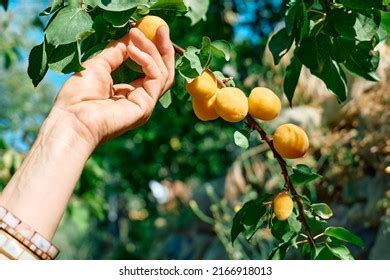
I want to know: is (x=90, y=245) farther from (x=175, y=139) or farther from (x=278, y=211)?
(x=278, y=211)

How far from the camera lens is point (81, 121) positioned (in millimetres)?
904

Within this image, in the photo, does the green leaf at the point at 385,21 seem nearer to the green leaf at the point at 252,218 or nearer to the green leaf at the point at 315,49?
the green leaf at the point at 315,49

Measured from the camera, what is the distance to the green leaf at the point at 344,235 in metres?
1.15

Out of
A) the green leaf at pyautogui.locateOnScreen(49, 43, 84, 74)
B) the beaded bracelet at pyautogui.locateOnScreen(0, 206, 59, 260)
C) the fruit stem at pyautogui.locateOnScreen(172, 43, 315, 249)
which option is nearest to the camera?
the beaded bracelet at pyautogui.locateOnScreen(0, 206, 59, 260)

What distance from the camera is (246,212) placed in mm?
1176

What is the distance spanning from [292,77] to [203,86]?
0.25 meters

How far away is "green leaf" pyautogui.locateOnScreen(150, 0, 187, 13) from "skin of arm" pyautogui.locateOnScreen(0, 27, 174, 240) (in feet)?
0.28

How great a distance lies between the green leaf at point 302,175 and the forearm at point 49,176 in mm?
436

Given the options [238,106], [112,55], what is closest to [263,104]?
[238,106]

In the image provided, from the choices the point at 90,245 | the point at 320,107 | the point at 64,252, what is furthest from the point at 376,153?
the point at 64,252

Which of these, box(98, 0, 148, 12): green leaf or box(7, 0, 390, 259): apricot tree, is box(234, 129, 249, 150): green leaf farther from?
box(98, 0, 148, 12): green leaf

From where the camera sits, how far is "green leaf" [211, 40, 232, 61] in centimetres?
106

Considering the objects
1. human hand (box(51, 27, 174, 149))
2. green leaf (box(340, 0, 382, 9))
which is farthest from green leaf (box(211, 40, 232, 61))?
green leaf (box(340, 0, 382, 9))
